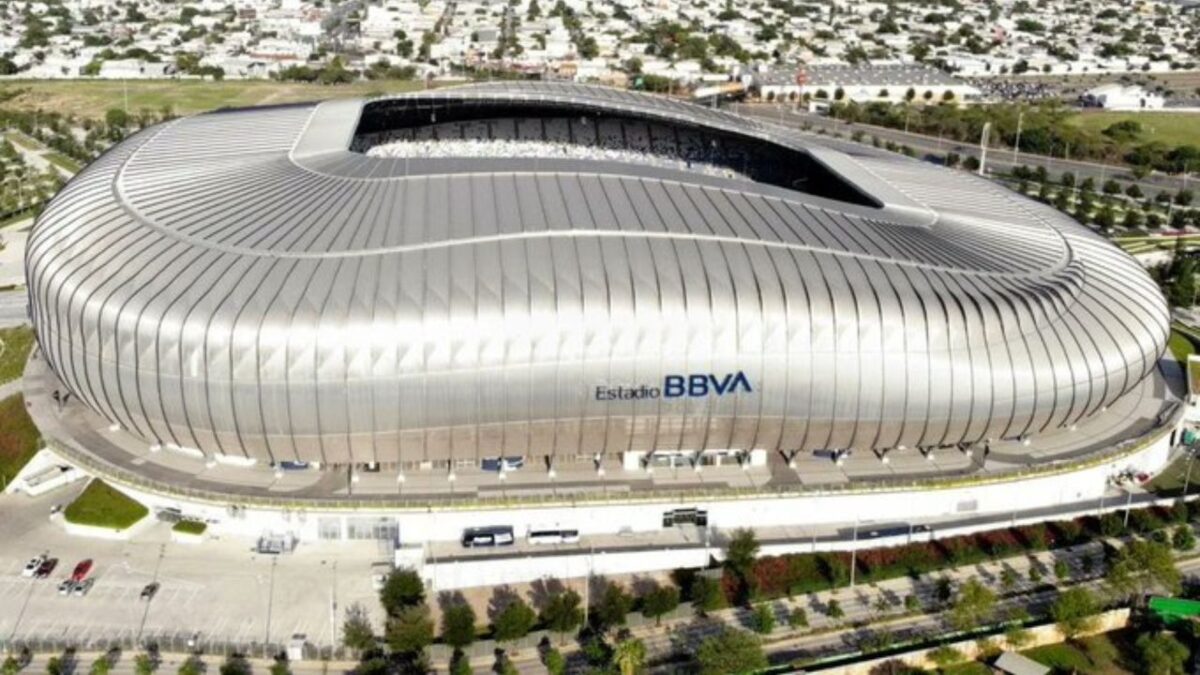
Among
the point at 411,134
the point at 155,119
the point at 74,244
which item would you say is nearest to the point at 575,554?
the point at 74,244

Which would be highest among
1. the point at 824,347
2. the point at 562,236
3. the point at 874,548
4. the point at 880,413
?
the point at 562,236

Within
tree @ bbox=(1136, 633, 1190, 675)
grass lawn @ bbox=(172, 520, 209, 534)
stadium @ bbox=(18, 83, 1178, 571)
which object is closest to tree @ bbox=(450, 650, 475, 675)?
stadium @ bbox=(18, 83, 1178, 571)

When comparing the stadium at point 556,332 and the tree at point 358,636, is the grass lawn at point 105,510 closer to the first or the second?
the stadium at point 556,332

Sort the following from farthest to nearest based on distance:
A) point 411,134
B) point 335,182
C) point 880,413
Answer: point 411,134, point 335,182, point 880,413

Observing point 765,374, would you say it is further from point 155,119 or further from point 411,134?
point 155,119

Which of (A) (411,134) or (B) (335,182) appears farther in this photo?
(A) (411,134)

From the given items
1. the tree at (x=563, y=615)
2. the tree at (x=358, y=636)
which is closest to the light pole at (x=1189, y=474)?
the tree at (x=563, y=615)

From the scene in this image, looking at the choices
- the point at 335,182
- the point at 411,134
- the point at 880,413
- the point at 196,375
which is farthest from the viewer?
the point at 411,134

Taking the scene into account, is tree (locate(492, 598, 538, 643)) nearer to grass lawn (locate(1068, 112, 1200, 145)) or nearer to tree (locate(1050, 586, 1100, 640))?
tree (locate(1050, 586, 1100, 640))
